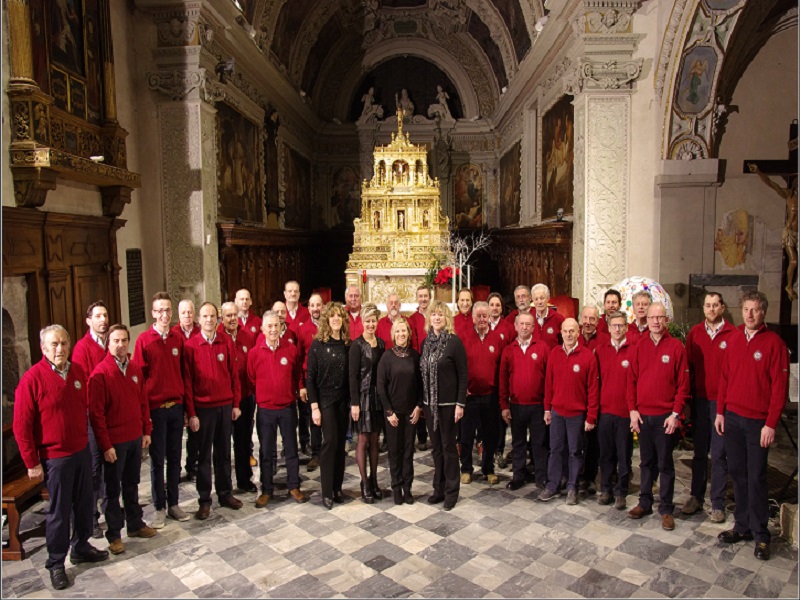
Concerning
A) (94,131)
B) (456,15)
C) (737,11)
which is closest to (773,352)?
(737,11)

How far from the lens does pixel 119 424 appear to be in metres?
4.55

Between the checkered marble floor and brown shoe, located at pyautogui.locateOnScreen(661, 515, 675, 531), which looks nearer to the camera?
the checkered marble floor

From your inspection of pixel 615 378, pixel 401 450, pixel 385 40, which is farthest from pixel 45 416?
pixel 385 40

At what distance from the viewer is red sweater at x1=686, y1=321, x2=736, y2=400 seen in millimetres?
4871

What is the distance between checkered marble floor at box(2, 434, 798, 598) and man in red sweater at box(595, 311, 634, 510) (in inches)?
9.5

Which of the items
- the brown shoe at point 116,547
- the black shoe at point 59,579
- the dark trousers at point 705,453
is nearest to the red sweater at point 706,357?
the dark trousers at point 705,453

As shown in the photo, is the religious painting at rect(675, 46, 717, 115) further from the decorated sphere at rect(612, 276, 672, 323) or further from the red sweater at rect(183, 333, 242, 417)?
the red sweater at rect(183, 333, 242, 417)

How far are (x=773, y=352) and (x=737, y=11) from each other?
6.03 m

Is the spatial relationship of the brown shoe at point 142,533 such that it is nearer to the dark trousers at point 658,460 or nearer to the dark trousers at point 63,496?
the dark trousers at point 63,496

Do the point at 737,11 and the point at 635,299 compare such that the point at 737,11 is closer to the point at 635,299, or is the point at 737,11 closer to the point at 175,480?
the point at 635,299

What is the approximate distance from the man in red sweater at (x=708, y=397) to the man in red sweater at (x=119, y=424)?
15.5 feet

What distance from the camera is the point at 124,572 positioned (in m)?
4.29

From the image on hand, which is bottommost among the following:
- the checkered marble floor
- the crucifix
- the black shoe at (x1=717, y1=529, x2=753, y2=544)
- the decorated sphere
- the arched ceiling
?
the checkered marble floor

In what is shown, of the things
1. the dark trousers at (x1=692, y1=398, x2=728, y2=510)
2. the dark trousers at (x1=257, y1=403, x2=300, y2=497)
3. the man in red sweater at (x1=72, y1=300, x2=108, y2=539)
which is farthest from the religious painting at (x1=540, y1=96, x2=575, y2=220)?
the man in red sweater at (x1=72, y1=300, x2=108, y2=539)
